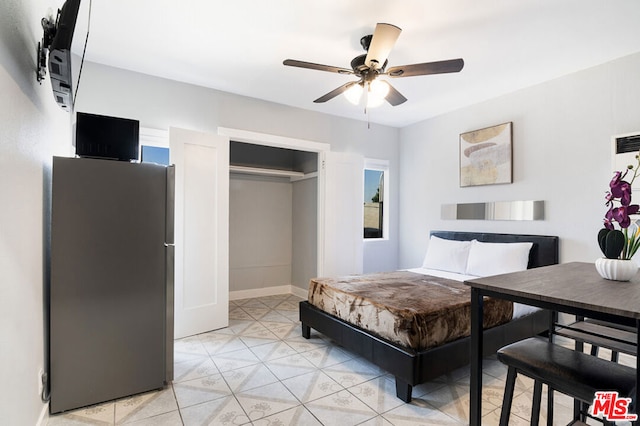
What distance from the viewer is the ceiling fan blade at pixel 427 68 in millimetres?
2286

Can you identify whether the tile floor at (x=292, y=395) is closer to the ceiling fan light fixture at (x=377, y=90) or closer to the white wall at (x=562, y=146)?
the white wall at (x=562, y=146)

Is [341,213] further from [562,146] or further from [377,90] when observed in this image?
[562,146]

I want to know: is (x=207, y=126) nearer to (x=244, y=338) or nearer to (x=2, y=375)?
(x=244, y=338)

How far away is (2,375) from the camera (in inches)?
51.4

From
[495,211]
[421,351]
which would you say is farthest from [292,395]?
[495,211]

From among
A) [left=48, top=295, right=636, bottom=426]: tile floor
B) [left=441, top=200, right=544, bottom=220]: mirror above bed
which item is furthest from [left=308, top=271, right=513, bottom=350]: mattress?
[left=441, top=200, right=544, bottom=220]: mirror above bed

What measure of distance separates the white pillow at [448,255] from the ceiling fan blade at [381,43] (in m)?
2.56

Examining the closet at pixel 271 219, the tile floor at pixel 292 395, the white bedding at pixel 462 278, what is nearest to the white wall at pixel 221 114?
the closet at pixel 271 219

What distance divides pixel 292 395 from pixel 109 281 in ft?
4.89

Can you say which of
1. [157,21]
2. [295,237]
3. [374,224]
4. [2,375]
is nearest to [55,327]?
[2,375]

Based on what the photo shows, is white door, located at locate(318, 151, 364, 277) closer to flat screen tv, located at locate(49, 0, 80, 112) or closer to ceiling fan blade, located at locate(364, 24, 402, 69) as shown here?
ceiling fan blade, located at locate(364, 24, 402, 69)

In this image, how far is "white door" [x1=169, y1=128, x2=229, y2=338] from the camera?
133 inches

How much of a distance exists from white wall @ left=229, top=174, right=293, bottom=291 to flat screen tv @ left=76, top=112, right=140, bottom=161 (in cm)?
257

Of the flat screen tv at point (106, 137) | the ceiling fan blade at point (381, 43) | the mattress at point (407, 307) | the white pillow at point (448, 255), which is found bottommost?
the mattress at point (407, 307)
